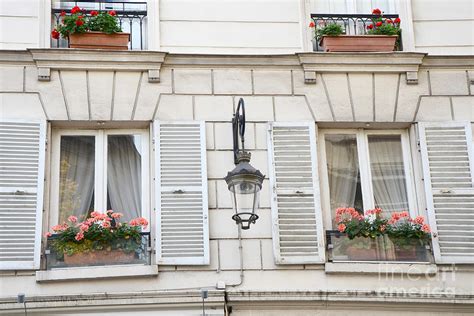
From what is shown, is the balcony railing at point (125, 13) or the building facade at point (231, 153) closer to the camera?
the building facade at point (231, 153)

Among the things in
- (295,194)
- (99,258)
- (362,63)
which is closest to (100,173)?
(99,258)

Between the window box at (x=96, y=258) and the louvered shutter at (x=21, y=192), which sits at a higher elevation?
the louvered shutter at (x=21, y=192)

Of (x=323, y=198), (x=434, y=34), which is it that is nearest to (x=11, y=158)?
(x=323, y=198)

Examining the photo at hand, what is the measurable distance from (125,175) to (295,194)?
6.79 ft

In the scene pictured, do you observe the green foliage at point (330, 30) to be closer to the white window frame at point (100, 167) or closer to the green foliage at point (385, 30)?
the green foliage at point (385, 30)

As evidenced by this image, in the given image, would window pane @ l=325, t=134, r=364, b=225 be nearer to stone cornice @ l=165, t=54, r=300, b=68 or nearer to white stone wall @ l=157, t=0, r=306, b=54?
stone cornice @ l=165, t=54, r=300, b=68

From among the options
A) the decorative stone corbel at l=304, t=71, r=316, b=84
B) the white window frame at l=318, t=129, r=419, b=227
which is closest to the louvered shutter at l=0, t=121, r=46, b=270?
the decorative stone corbel at l=304, t=71, r=316, b=84

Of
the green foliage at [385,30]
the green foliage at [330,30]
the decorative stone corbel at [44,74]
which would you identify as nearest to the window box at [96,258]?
the decorative stone corbel at [44,74]

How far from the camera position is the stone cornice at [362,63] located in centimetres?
1179

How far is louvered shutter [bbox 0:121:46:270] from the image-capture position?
10.6m

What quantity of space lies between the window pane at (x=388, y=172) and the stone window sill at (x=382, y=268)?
0.88m

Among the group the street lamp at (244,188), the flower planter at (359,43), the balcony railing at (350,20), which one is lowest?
the street lamp at (244,188)

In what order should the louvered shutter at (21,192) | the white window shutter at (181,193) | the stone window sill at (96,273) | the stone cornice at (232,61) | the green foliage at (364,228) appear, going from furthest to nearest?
1. the stone cornice at (232,61)
2. the green foliage at (364,228)
3. the white window shutter at (181,193)
4. the louvered shutter at (21,192)
5. the stone window sill at (96,273)

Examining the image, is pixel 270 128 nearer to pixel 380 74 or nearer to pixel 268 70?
pixel 268 70
